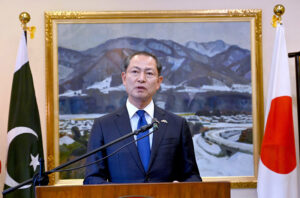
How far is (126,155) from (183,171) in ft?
1.24

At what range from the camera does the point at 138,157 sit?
2512mm

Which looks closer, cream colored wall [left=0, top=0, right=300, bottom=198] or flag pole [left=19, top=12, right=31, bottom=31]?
flag pole [left=19, top=12, right=31, bottom=31]

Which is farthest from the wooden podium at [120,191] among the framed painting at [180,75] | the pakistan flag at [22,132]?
the framed painting at [180,75]

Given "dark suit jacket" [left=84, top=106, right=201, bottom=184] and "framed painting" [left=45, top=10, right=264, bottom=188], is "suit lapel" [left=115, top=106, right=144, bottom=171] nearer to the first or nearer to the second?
"dark suit jacket" [left=84, top=106, right=201, bottom=184]

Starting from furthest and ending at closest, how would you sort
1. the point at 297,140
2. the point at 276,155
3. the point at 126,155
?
1. the point at 297,140
2. the point at 276,155
3. the point at 126,155

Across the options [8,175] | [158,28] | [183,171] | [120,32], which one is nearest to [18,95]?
Result: [8,175]

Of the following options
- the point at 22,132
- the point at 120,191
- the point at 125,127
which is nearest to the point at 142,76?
the point at 125,127

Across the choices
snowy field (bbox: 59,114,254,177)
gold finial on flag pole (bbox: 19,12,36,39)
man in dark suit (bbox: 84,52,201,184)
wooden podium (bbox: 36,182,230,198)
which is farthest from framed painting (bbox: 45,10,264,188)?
wooden podium (bbox: 36,182,230,198)

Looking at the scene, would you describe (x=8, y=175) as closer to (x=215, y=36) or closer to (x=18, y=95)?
(x=18, y=95)

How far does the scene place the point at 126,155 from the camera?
8.28 ft

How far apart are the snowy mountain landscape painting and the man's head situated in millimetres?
1145

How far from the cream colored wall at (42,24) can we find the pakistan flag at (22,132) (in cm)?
24

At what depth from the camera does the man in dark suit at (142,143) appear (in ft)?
8.18

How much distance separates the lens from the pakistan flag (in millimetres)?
3498
